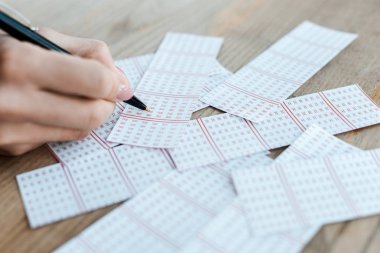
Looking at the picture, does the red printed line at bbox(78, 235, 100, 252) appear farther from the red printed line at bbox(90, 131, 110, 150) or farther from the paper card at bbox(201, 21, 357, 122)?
the paper card at bbox(201, 21, 357, 122)

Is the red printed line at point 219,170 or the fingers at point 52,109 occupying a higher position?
the red printed line at point 219,170

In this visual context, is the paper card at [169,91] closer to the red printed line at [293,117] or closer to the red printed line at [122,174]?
the red printed line at [122,174]

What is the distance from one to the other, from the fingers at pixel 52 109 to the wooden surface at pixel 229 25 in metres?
0.08

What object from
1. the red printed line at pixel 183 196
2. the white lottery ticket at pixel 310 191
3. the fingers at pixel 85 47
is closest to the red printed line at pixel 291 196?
the white lottery ticket at pixel 310 191

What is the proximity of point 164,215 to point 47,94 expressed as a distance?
0.79ft

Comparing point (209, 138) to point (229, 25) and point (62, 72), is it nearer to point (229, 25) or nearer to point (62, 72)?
point (62, 72)

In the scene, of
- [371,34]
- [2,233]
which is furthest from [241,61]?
[2,233]

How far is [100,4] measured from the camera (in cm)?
113

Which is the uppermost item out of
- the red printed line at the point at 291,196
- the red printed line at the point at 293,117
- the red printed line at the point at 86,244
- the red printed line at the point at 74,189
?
the red printed line at the point at 293,117

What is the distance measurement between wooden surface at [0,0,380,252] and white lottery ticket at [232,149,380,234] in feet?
0.27

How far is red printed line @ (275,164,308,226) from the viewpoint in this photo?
0.58m

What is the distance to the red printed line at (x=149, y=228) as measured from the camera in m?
0.56

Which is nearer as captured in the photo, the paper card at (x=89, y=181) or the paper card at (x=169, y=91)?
the paper card at (x=89, y=181)

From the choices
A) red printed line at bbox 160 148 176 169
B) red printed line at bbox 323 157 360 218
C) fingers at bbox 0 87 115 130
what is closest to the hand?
fingers at bbox 0 87 115 130
